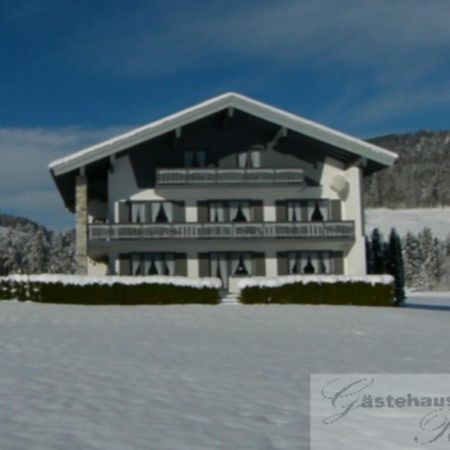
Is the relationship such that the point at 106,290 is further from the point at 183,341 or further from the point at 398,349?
the point at 398,349

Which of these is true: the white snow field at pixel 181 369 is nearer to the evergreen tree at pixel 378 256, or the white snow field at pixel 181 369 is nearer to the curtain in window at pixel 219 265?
the curtain in window at pixel 219 265

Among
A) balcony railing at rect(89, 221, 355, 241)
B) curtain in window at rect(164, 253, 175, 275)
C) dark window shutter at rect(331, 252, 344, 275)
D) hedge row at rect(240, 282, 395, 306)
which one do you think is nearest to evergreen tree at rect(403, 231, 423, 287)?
dark window shutter at rect(331, 252, 344, 275)

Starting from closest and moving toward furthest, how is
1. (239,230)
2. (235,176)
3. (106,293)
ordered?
1. (106,293)
2. (239,230)
3. (235,176)

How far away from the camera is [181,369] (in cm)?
1152

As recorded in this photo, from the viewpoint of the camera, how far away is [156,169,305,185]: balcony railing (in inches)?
1313

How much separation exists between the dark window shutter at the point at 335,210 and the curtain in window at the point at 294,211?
1.61 meters

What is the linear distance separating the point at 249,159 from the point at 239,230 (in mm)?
4029

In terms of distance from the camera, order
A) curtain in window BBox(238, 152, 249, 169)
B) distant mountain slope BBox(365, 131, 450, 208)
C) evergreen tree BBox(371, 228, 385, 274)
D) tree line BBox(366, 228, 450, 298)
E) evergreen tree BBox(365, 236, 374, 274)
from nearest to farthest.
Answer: curtain in window BBox(238, 152, 249, 169), evergreen tree BBox(371, 228, 385, 274), evergreen tree BBox(365, 236, 374, 274), tree line BBox(366, 228, 450, 298), distant mountain slope BBox(365, 131, 450, 208)

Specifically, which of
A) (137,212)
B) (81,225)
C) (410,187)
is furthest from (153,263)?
(410,187)

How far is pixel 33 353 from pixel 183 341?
12.4 ft

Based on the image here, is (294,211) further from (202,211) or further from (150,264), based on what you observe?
(150,264)

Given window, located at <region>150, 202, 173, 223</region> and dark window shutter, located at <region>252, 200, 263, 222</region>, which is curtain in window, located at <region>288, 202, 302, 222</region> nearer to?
dark window shutter, located at <region>252, 200, 263, 222</region>

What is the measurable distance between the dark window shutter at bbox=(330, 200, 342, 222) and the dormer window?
6.89 metres

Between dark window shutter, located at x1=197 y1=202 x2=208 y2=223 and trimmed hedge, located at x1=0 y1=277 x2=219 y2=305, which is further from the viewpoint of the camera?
dark window shutter, located at x1=197 y1=202 x2=208 y2=223
